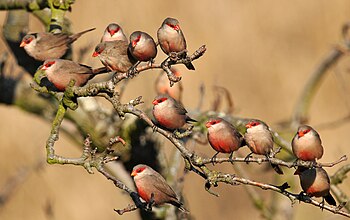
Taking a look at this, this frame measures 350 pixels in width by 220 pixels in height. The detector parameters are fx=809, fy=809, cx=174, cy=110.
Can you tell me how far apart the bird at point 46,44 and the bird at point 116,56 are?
27.0 inches

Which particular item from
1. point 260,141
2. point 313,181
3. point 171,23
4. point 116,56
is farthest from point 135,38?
point 313,181

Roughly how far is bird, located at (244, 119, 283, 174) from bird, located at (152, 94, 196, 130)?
454mm

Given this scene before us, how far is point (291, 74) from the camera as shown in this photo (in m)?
13.7

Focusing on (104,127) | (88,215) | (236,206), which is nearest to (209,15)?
(236,206)

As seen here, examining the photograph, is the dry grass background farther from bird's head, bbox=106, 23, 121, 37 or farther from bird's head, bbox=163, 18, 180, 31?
bird's head, bbox=163, 18, 180, 31

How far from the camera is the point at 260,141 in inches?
197

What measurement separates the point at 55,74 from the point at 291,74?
29.3 ft

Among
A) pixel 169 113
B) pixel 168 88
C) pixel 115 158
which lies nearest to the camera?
pixel 115 158

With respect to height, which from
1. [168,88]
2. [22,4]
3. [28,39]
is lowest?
[28,39]

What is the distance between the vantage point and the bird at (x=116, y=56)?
5.11 m

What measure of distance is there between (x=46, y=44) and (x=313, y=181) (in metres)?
2.27

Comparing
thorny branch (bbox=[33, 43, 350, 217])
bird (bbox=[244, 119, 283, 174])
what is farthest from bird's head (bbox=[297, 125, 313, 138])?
thorny branch (bbox=[33, 43, 350, 217])

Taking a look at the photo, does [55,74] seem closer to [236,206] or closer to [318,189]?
A: [318,189]

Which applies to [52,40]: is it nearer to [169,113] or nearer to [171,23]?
[171,23]
